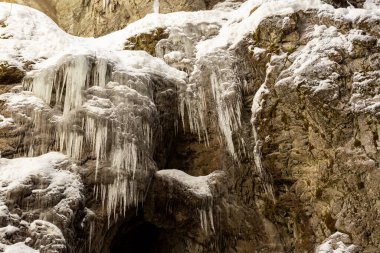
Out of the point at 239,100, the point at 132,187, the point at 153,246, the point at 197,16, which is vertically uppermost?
the point at 197,16

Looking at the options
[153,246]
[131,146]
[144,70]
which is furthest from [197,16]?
[153,246]

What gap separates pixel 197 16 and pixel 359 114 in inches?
240

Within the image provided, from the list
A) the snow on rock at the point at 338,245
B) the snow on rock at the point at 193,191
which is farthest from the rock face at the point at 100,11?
the snow on rock at the point at 338,245

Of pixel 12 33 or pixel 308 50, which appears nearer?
pixel 308 50

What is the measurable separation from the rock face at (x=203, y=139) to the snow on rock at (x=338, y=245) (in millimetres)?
24

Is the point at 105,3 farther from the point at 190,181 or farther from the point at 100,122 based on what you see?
the point at 190,181

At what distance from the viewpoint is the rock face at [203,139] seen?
23.9 feet

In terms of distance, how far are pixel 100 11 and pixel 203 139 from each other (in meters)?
8.11

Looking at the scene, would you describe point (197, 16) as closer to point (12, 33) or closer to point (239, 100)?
point (239, 100)

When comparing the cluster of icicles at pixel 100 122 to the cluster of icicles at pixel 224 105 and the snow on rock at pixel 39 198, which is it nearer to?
the snow on rock at pixel 39 198

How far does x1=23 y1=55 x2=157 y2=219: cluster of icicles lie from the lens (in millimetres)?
7727

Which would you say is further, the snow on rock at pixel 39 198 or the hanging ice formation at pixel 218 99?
the hanging ice formation at pixel 218 99

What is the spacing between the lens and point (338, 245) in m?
7.23

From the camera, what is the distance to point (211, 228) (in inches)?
354
